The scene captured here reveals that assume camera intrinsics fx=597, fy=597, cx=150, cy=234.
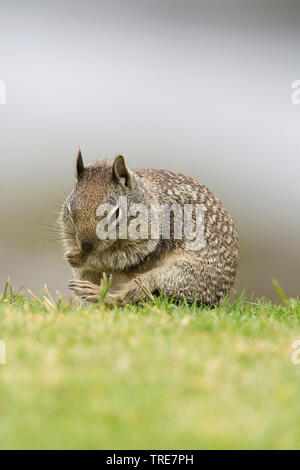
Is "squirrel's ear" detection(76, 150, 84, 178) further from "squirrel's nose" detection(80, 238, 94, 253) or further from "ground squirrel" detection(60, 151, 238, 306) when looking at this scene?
"squirrel's nose" detection(80, 238, 94, 253)

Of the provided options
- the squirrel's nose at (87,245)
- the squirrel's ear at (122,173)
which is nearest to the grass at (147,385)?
the squirrel's nose at (87,245)

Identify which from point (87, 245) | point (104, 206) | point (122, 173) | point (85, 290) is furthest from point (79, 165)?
point (85, 290)

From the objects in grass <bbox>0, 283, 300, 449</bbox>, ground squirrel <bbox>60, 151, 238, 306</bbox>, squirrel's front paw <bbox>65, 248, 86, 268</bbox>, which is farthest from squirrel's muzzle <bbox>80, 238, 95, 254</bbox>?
grass <bbox>0, 283, 300, 449</bbox>

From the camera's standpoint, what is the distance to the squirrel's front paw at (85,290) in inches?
183

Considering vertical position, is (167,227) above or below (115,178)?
below

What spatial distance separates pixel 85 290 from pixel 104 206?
2.21 ft

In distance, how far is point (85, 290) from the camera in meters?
4.67

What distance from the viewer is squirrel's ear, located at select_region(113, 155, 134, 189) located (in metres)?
4.81

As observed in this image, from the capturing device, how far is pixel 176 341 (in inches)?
117

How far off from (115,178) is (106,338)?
209cm

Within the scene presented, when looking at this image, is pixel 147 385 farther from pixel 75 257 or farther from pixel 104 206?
pixel 75 257

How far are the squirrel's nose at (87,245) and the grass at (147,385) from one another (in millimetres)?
1195
